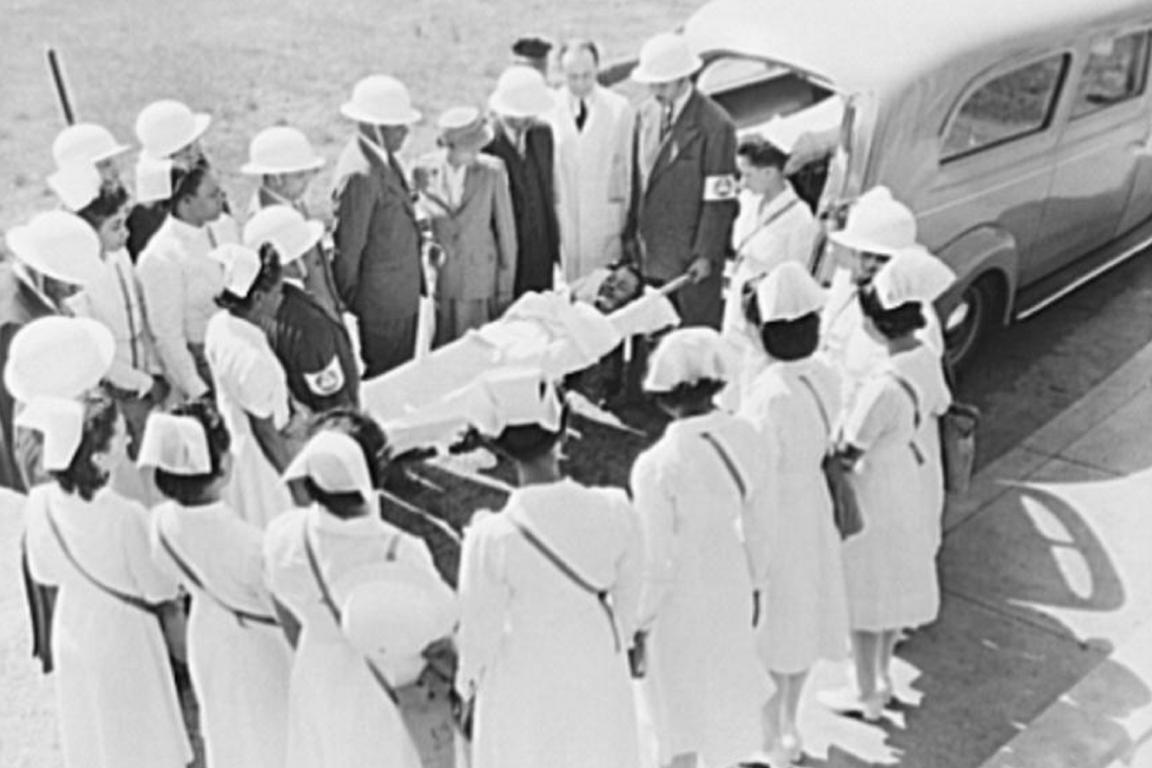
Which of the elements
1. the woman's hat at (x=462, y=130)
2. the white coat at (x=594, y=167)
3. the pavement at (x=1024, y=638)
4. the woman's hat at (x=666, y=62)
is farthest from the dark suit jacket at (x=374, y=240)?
the pavement at (x=1024, y=638)

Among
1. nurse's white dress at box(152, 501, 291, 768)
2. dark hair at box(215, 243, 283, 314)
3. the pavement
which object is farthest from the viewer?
the pavement

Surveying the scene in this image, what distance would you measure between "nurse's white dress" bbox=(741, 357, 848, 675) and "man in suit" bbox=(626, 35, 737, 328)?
1.99 metres

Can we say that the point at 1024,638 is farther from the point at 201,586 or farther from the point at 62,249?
the point at 62,249

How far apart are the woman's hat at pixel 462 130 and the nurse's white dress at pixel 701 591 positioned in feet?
7.66

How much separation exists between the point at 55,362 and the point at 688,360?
1.99 meters

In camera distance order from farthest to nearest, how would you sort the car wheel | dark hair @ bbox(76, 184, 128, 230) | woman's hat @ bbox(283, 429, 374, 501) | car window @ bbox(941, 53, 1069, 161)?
the car wheel → car window @ bbox(941, 53, 1069, 161) → dark hair @ bbox(76, 184, 128, 230) → woman's hat @ bbox(283, 429, 374, 501)

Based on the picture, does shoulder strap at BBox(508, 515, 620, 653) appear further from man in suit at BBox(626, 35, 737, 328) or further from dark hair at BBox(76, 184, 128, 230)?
man in suit at BBox(626, 35, 737, 328)

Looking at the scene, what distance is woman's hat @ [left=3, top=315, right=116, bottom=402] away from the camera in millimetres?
4930

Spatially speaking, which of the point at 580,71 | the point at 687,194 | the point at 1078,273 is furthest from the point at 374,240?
the point at 1078,273

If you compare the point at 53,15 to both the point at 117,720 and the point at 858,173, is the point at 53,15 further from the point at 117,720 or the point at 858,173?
the point at 117,720

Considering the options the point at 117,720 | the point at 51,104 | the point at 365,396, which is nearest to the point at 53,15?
the point at 51,104

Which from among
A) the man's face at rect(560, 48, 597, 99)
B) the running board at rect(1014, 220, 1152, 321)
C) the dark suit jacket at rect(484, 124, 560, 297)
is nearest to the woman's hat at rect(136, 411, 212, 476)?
the dark suit jacket at rect(484, 124, 560, 297)

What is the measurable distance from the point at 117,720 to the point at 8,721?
133cm

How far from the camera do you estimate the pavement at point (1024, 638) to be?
550 cm
